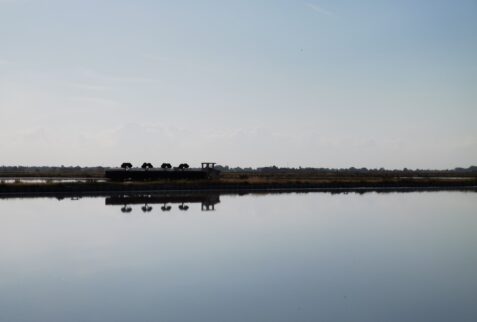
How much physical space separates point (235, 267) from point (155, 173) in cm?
4590

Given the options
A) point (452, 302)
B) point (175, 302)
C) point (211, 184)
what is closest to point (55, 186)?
point (211, 184)

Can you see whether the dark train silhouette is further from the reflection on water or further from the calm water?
the calm water

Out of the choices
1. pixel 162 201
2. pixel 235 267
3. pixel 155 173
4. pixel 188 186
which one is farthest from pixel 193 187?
pixel 235 267

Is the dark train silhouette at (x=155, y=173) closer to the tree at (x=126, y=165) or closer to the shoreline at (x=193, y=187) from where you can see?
the tree at (x=126, y=165)

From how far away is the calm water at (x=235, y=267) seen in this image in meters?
12.0

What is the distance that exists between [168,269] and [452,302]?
937 cm

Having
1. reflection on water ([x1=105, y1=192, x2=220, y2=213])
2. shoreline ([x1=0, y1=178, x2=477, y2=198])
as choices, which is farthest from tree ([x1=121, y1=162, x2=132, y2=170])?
reflection on water ([x1=105, y1=192, x2=220, y2=213])

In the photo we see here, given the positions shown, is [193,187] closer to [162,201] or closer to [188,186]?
[188,186]

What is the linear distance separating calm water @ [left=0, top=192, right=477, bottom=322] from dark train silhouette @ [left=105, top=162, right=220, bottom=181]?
28.0 m

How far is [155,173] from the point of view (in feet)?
201

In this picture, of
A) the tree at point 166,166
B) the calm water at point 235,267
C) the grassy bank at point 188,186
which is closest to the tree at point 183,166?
the tree at point 166,166

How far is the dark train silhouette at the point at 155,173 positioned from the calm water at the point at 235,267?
28050 mm

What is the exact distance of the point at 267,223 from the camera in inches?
1139

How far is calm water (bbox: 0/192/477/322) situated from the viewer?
39.5ft
